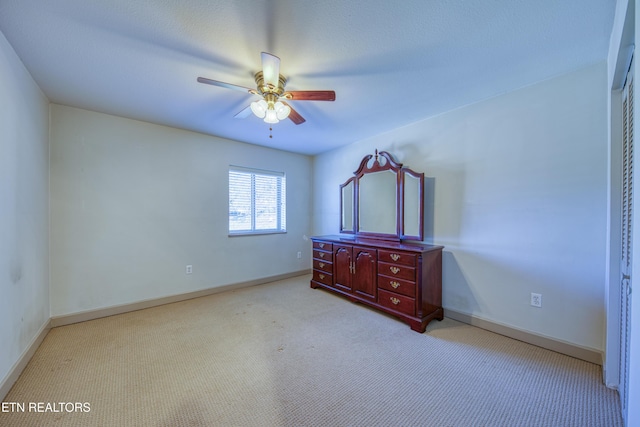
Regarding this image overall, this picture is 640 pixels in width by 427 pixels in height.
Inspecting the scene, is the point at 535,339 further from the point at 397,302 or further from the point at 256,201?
the point at 256,201

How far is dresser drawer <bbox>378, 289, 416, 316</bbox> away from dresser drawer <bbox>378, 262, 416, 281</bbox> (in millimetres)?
208

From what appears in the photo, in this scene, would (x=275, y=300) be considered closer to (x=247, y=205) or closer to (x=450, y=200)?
(x=247, y=205)

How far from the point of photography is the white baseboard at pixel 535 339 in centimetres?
192

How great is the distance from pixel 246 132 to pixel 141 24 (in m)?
1.97

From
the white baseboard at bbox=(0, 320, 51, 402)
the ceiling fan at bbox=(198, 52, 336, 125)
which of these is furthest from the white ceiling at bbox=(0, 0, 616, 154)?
the white baseboard at bbox=(0, 320, 51, 402)

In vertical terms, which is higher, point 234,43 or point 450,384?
point 234,43

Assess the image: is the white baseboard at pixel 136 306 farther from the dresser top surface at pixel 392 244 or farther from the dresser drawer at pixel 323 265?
the dresser top surface at pixel 392 244

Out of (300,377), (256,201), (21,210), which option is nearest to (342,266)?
(300,377)

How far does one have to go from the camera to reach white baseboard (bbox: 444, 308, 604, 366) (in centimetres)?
192

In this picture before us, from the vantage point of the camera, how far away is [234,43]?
1.64 metres

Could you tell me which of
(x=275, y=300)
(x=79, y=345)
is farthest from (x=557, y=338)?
(x=79, y=345)

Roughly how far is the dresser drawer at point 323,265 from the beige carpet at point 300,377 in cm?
94

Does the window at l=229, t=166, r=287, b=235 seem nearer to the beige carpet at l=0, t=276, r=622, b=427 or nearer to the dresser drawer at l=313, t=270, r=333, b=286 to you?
the dresser drawer at l=313, t=270, r=333, b=286

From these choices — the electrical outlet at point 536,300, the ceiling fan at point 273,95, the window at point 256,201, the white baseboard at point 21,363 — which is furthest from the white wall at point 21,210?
the electrical outlet at point 536,300
